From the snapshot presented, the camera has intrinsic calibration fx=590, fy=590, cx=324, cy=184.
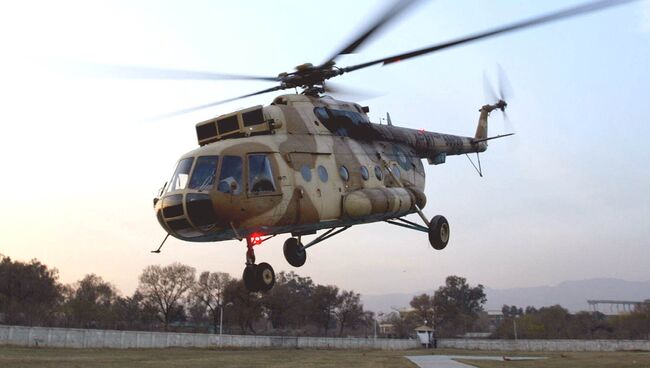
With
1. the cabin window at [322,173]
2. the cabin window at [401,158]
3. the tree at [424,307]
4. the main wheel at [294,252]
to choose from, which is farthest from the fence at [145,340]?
the tree at [424,307]

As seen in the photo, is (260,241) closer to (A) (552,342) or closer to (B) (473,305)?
(A) (552,342)

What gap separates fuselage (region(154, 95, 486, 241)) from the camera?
14375mm

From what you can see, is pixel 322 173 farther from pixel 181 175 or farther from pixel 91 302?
pixel 91 302

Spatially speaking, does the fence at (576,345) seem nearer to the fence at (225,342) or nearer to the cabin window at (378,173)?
the fence at (225,342)

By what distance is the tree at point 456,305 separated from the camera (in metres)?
152

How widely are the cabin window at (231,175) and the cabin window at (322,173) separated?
2.70 metres

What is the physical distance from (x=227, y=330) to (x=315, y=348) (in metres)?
19.3

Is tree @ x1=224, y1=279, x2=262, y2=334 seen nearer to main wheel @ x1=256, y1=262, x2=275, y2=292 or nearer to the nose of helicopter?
main wheel @ x1=256, y1=262, x2=275, y2=292

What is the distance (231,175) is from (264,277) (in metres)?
3.23

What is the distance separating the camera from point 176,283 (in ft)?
321

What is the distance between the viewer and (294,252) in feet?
63.6

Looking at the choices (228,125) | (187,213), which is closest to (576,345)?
(228,125)

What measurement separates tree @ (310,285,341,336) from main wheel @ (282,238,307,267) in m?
102

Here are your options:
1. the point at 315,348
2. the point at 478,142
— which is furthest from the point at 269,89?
the point at 315,348
